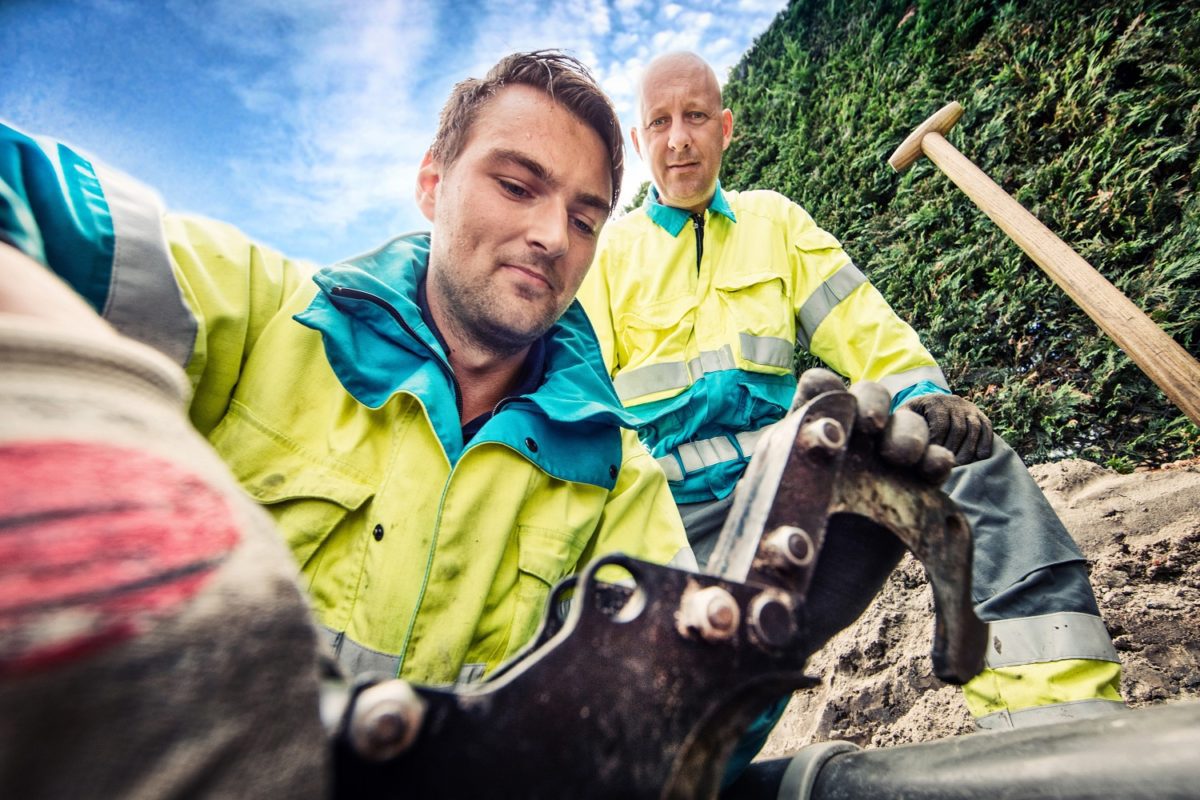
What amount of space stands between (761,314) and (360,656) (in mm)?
2144

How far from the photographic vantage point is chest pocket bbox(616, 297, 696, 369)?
104 inches

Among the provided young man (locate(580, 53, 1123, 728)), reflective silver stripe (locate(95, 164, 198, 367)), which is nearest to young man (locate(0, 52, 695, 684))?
reflective silver stripe (locate(95, 164, 198, 367))

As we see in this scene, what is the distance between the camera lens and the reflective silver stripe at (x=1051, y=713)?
165cm

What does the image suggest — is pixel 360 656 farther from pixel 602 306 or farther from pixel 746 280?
pixel 746 280

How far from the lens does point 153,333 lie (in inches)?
39.9

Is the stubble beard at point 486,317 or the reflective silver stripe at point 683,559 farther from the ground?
the stubble beard at point 486,317

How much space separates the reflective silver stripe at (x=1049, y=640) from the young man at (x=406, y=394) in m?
1.21

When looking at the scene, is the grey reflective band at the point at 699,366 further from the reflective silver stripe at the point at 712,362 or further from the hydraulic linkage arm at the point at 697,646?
the hydraulic linkage arm at the point at 697,646

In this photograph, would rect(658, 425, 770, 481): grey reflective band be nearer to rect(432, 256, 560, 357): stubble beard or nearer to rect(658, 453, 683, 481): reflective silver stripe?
rect(658, 453, 683, 481): reflective silver stripe

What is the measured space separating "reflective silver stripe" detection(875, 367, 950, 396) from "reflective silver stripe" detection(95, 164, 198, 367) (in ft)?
7.50

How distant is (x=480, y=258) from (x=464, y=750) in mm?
1431

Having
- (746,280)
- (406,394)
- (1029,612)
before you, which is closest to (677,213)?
(746,280)

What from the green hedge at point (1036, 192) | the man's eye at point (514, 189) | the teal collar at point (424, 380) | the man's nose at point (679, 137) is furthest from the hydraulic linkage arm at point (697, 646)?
the green hedge at point (1036, 192)

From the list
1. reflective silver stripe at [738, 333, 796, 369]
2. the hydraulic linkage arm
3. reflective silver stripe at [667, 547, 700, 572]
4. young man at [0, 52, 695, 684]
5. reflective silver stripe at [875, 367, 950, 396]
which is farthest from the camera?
Answer: reflective silver stripe at [738, 333, 796, 369]
